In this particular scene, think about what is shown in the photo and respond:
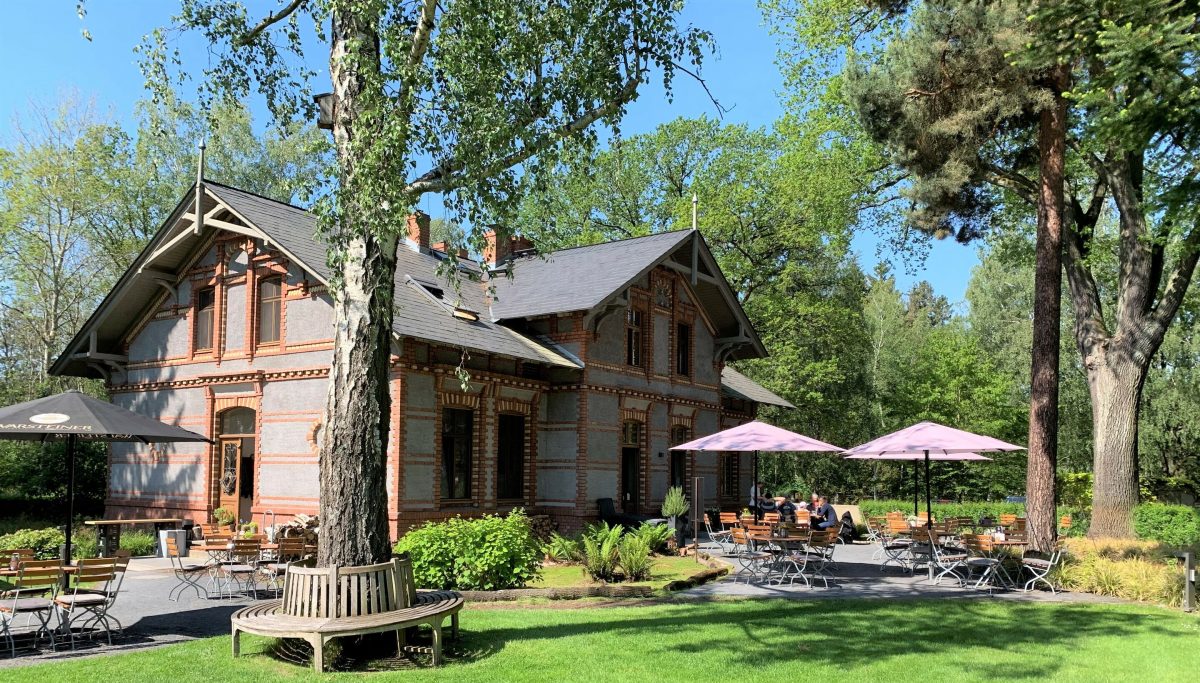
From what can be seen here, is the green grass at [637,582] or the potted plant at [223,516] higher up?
the potted plant at [223,516]

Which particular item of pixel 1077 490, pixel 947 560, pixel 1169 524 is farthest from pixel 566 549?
pixel 1077 490

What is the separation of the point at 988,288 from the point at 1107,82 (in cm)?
3065

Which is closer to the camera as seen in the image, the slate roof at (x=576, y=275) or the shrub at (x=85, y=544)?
the shrub at (x=85, y=544)

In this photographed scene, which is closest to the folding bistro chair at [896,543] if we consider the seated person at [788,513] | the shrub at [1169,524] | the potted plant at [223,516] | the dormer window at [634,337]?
the seated person at [788,513]

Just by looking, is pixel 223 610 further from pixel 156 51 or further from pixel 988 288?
pixel 988 288

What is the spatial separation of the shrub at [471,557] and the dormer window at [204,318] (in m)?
9.41

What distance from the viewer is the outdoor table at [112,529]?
16.6m

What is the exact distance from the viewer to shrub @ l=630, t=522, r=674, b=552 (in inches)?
605

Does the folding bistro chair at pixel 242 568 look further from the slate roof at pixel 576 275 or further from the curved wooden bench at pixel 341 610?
the slate roof at pixel 576 275

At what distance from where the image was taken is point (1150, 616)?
438 inches

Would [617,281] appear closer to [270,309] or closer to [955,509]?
[270,309]

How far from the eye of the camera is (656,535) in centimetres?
1636

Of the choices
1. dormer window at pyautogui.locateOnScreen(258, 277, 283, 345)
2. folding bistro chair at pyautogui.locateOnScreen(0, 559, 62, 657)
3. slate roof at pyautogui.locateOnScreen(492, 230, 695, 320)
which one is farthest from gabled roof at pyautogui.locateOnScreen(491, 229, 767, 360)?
folding bistro chair at pyautogui.locateOnScreen(0, 559, 62, 657)

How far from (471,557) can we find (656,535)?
5.05 m
